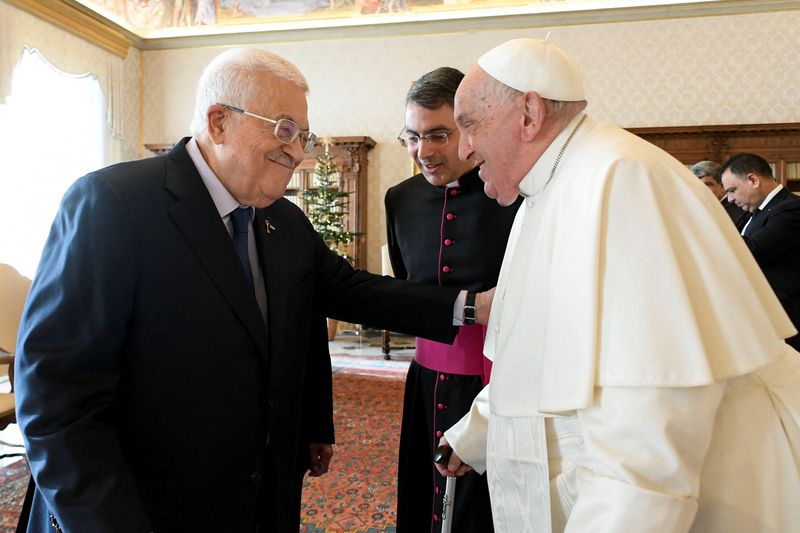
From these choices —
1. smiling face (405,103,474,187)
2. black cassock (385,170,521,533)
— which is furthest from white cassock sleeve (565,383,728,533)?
smiling face (405,103,474,187)

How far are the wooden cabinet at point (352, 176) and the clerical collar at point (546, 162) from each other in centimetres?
877

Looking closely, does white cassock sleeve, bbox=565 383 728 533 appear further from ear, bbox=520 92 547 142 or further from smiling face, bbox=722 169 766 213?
smiling face, bbox=722 169 766 213

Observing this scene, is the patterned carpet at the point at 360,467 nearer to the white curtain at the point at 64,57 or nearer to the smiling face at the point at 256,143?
the smiling face at the point at 256,143

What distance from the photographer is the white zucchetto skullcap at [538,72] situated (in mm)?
1397

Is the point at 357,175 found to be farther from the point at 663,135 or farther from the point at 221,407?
the point at 221,407

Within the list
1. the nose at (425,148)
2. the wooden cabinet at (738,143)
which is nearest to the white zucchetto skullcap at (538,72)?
the nose at (425,148)

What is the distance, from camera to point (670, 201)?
118cm

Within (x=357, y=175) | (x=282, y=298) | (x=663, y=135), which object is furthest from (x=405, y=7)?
(x=282, y=298)

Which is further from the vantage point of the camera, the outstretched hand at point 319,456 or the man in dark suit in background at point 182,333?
the outstretched hand at point 319,456

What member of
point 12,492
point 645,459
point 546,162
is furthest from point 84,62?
point 645,459

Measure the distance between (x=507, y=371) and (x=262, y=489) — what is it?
0.85 meters

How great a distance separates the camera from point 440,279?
237 cm

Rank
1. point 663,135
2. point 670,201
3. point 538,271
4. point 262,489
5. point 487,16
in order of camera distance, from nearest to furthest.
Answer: point 670,201, point 538,271, point 262,489, point 663,135, point 487,16

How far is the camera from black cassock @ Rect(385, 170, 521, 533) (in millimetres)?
2230
